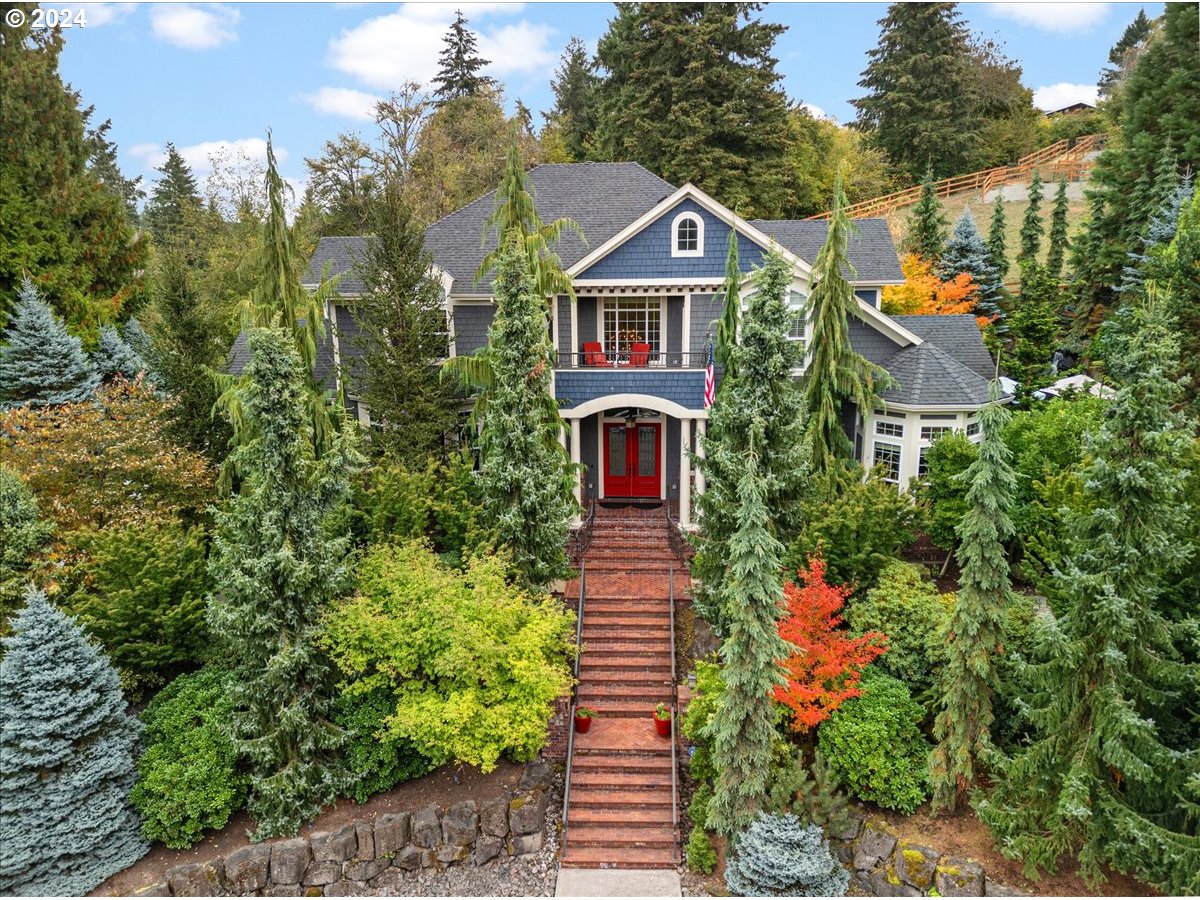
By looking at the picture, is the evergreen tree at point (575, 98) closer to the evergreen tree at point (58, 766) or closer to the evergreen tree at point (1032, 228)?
the evergreen tree at point (1032, 228)

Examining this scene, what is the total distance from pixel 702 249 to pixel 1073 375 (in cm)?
1819

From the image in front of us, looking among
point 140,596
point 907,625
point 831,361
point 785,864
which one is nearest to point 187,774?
point 140,596

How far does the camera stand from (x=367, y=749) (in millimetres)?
14156

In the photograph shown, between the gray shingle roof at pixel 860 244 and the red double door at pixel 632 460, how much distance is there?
26.2 feet

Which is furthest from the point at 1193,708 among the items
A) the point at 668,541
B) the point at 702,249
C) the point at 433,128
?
the point at 433,128

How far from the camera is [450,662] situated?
1315cm

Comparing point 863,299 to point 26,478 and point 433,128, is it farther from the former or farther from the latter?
point 433,128

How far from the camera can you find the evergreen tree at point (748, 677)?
12203 mm

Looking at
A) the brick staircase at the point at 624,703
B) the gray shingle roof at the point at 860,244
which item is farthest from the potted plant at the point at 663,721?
the gray shingle roof at the point at 860,244

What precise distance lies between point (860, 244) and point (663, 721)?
17305 mm

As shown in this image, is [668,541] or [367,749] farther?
[668,541]

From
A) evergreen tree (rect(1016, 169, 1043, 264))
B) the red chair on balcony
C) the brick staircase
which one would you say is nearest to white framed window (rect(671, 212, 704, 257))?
the red chair on balcony

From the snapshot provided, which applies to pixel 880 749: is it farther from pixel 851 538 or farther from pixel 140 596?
pixel 140 596

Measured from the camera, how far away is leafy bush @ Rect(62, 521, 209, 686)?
46.7 ft
